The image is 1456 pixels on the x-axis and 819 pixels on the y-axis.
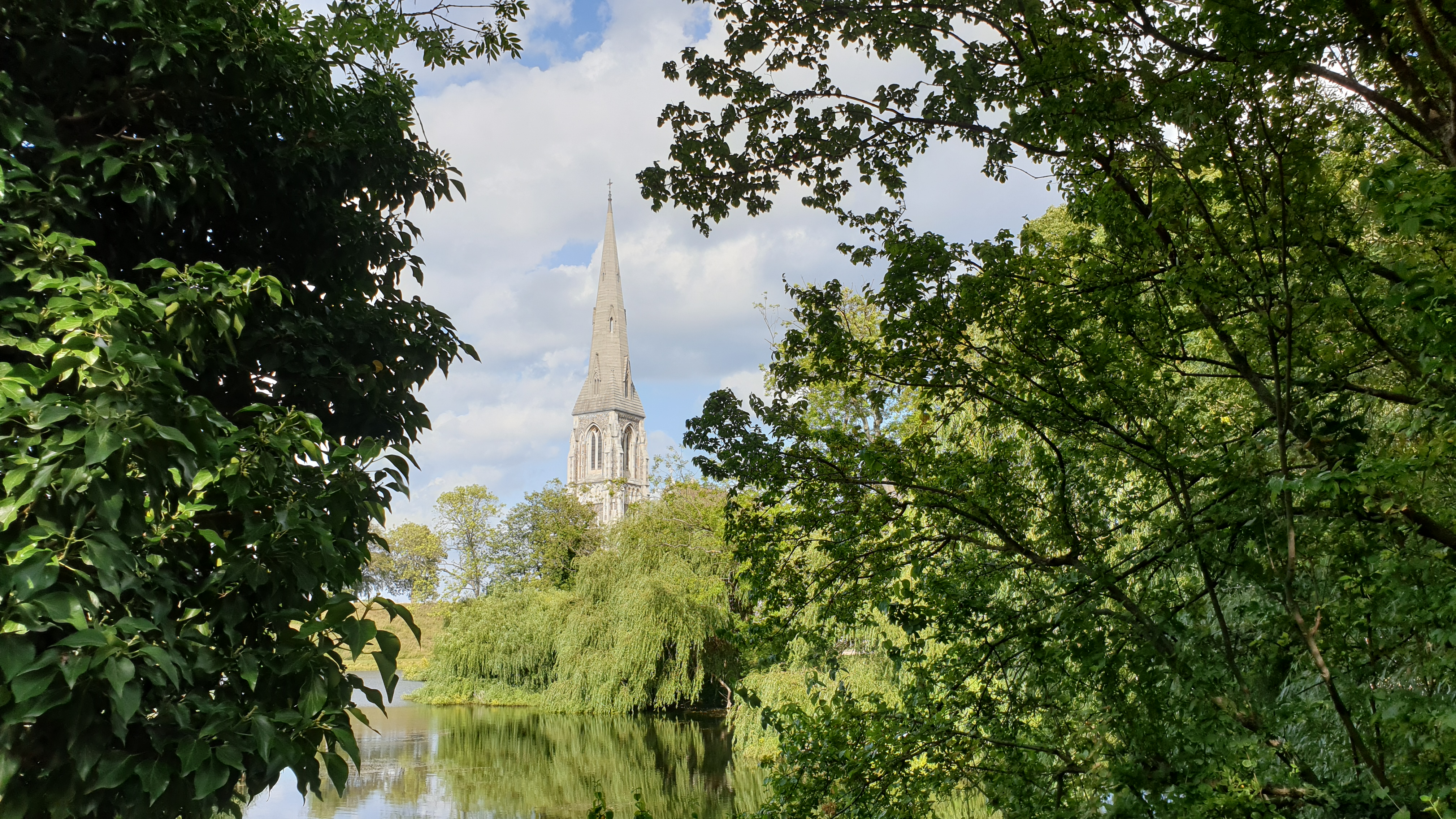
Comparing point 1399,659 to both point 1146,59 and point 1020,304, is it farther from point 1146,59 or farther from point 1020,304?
point 1146,59

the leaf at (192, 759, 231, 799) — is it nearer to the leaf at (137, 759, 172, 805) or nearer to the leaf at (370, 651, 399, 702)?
the leaf at (137, 759, 172, 805)

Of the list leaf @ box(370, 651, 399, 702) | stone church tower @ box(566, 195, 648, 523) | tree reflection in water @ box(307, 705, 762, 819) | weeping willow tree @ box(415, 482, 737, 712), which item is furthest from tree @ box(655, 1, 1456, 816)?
stone church tower @ box(566, 195, 648, 523)

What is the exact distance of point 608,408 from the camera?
71.4m

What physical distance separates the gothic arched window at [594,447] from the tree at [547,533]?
2688 centimetres

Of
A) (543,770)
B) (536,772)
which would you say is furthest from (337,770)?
(543,770)

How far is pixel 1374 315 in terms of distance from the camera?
10.5 ft

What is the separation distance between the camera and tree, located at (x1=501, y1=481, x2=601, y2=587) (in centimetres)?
3928

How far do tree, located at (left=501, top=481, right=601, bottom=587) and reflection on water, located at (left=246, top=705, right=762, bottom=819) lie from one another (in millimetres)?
18643

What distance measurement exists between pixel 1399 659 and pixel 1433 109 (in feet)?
5.52

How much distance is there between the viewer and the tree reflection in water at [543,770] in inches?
481

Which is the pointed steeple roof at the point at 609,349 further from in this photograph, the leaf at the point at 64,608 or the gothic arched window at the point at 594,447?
the leaf at the point at 64,608

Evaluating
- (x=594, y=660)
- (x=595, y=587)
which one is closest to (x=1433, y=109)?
(x=594, y=660)

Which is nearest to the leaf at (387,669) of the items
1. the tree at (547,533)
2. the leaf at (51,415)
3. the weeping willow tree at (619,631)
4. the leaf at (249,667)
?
the leaf at (249,667)

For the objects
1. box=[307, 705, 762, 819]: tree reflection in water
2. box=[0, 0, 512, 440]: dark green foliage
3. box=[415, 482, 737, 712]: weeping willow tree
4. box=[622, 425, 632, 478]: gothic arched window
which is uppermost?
box=[622, 425, 632, 478]: gothic arched window
